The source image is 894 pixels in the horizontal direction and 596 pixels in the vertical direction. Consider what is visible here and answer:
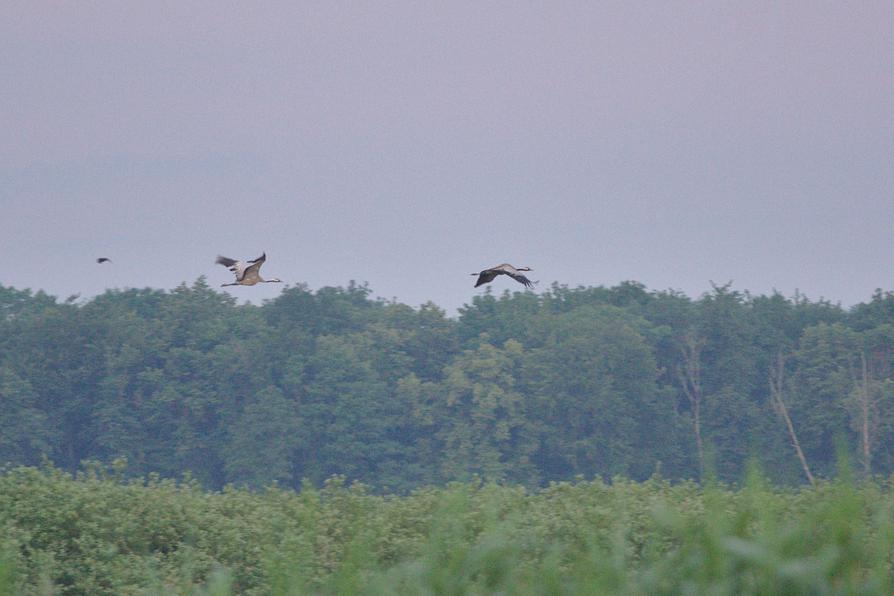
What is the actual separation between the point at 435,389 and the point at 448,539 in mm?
63119

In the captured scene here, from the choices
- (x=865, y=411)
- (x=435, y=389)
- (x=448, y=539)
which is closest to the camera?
(x=448, y=539)

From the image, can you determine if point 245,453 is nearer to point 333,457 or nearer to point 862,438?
point 333,457

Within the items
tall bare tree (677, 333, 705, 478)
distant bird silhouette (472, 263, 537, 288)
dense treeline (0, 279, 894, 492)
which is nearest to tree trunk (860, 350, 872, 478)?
dense treeline (0, 279, 894, 492)

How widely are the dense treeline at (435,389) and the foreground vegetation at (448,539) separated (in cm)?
3983

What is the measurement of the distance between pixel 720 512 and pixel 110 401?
6841 centimetres

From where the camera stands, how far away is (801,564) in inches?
324

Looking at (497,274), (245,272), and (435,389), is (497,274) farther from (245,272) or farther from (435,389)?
(435,389)

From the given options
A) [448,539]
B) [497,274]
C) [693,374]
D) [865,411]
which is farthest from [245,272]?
[693,374]

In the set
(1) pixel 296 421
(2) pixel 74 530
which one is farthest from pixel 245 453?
(2) pixel 74 530

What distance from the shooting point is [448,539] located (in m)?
10.8

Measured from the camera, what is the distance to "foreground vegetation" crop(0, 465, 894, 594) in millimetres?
8523

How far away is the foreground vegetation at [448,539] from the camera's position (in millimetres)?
8523

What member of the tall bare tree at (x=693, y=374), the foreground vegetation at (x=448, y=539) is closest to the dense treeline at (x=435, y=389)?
the tall bare tree at (x=693, y=374)

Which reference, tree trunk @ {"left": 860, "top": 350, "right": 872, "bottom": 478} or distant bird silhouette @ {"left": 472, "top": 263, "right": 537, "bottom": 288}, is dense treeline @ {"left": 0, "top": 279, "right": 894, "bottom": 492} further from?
distant bird silhouette @ {"left": 472, "top": 263, "right": 537, "bottom": 288}
